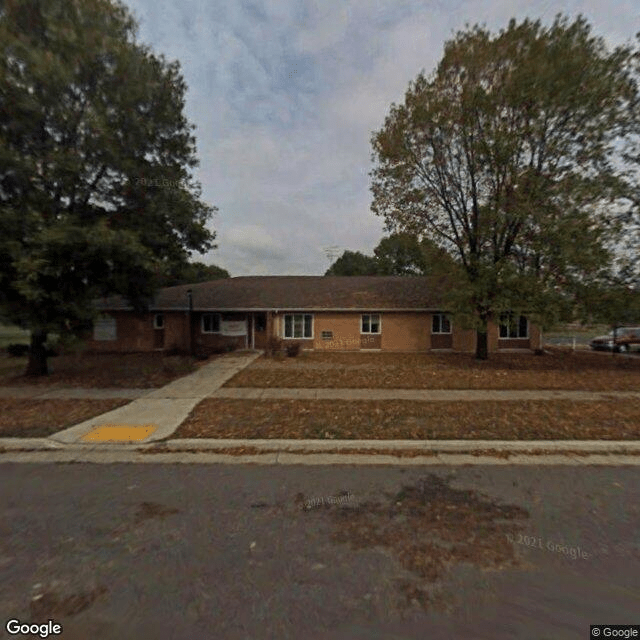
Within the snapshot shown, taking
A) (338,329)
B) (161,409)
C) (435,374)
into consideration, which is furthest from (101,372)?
(338,329)

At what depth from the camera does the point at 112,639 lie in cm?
214

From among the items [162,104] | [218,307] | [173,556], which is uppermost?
[162,104]

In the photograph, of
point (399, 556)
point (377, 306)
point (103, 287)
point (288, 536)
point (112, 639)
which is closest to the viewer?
point (112, 639)

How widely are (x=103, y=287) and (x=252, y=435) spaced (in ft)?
23.8

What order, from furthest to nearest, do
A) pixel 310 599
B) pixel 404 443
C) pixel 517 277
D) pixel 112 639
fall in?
pixel 517 277, pixel 404 443, pixel 310 599, pixel 112 639

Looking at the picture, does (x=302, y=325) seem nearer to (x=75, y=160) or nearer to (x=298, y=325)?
(x=298, y=325)

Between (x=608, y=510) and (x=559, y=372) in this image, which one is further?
(x=559, y=372)

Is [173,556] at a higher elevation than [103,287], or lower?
lower

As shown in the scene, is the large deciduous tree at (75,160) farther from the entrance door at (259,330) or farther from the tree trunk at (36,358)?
the entrance door at (259,330)

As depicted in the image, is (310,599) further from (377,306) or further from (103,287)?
(377,306)

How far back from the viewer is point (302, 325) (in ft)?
66.1

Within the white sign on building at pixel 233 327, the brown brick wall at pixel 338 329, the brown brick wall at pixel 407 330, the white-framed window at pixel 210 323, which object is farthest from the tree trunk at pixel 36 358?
the brown brick wall at pixel 407 330

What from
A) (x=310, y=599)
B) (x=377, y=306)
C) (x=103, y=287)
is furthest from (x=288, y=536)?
(x=377, y=306)

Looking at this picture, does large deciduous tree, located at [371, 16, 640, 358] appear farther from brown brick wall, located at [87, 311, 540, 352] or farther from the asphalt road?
the asphalt road
